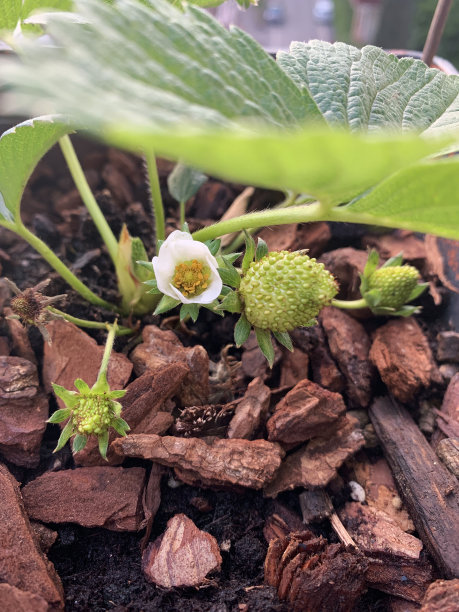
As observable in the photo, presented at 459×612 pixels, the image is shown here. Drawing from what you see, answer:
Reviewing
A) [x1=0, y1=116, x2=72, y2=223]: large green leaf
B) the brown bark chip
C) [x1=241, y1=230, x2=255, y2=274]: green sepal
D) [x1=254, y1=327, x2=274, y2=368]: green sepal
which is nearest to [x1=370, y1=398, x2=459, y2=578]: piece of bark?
[x1=254, y1=327, x2=274, y2=368]: green sepal

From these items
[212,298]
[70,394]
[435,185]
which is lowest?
[70,394]

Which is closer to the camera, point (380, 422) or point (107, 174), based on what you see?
point (380, 422)

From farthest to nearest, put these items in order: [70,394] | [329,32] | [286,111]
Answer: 1. [329,32]
2. [70,394]
3. [286,111]

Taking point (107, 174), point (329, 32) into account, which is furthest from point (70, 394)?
point (329, 32)

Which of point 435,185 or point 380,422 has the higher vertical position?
point 435,185

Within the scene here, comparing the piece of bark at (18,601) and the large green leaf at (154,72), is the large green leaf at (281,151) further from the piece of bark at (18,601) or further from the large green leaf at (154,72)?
the piece of bark at (18,601)

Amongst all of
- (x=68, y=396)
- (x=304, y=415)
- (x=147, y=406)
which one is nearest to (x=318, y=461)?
(x=304, y=415)

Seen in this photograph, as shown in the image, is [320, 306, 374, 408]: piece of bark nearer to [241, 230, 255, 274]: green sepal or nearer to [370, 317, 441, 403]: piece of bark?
[370, 317, 441, 403]: piece of bark

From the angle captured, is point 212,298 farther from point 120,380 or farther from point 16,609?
point 16,609
